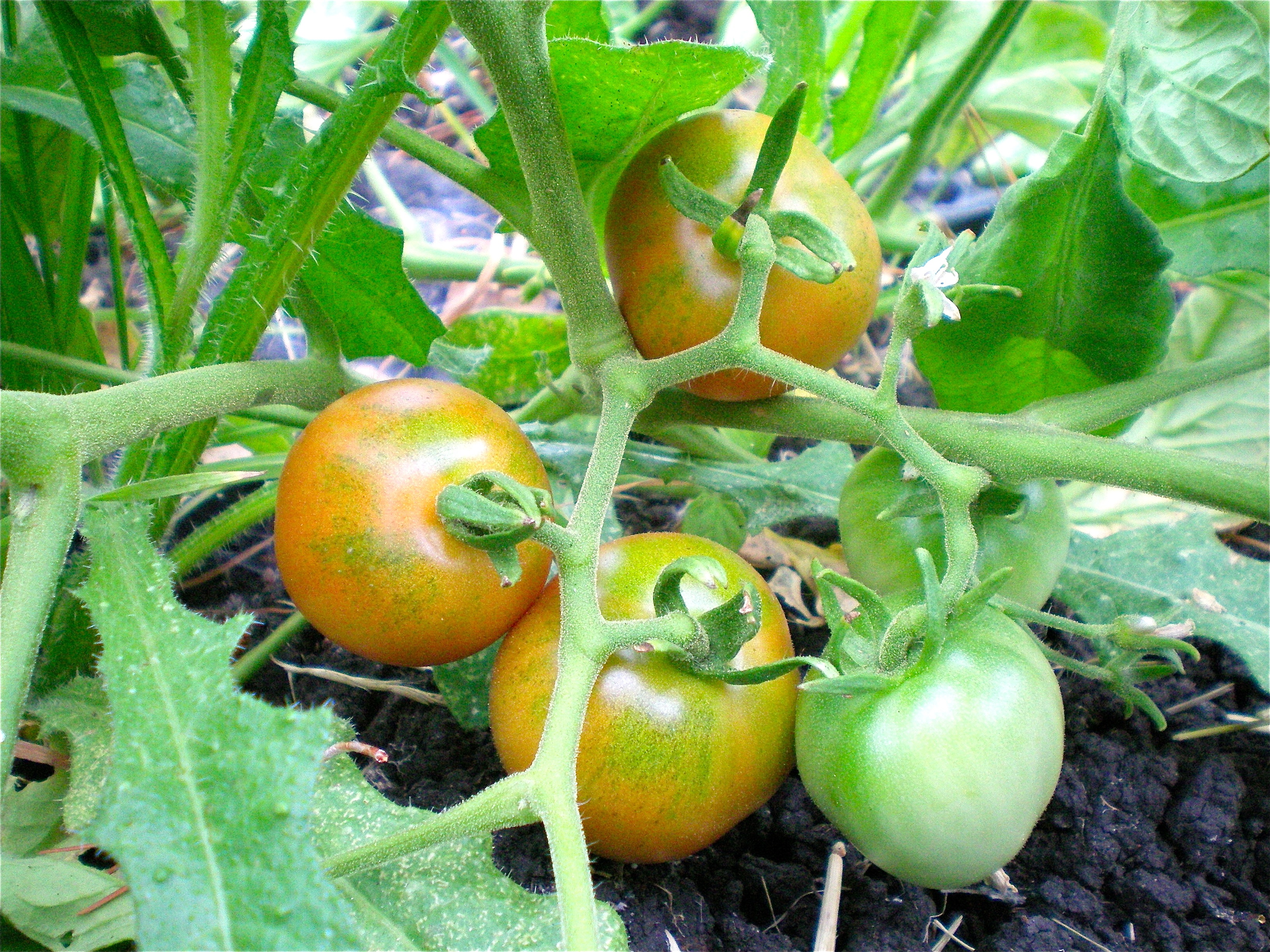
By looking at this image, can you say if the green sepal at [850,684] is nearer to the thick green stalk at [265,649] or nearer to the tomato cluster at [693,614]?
the tomato cluster at [693,614]

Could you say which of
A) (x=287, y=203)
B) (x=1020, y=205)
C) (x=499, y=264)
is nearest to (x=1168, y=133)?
(x=1020, y=205)

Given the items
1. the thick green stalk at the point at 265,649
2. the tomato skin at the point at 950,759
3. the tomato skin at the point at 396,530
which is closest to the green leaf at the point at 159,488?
the tomato skin at the point at 396,530

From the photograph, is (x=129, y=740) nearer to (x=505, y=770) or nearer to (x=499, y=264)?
(x=505, y=770)

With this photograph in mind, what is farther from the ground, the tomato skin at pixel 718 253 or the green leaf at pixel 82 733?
the tomato skin at pixel 718 253

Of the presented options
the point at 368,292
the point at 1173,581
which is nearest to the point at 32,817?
the point at 368,292

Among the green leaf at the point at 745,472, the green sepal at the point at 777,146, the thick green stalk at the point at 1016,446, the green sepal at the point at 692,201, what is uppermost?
the green sepal at the point at 777,146

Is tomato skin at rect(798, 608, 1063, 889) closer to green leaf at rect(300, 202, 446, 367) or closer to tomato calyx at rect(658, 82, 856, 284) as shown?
tomato calyx at rect(658, 82, 856, 284)
